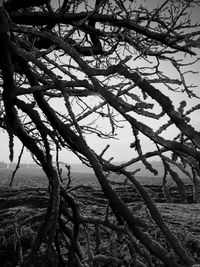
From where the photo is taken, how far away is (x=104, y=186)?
1.28 metres

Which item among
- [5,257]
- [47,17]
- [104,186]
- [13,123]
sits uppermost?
[47,17]

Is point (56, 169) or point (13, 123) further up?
point (13, 123)

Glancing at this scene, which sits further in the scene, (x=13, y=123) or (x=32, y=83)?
(x=13, y=123)

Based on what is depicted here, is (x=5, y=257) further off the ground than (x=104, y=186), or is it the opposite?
(x=104, y=186)

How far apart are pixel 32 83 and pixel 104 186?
2.77 feet

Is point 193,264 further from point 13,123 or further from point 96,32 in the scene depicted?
point 96,32

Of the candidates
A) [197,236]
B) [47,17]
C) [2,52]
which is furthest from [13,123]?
[197,236]

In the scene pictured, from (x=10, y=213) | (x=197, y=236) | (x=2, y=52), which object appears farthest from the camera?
(x=10, y=213)

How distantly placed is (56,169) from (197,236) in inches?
193

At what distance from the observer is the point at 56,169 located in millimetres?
1884

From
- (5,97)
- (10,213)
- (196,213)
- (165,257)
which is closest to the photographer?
(165,257)

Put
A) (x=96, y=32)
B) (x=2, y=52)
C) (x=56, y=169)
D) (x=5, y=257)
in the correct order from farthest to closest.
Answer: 1. (x=5, y=257)
2. (x=96, y=32)
3. (x=56, y=169)
4. (x=2, y=52)

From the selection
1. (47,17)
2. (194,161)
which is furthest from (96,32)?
(194,161)

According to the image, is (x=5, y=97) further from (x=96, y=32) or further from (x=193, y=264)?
(x=96, y=32)
